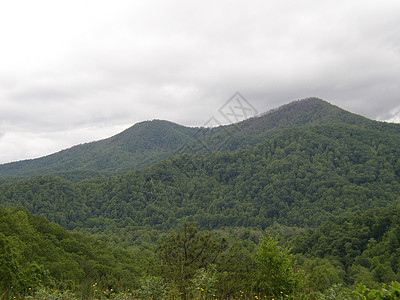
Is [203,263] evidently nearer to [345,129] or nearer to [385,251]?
[385,251]

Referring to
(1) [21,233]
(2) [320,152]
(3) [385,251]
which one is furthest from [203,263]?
(2) [320,152]

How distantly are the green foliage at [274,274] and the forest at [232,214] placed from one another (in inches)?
2.0

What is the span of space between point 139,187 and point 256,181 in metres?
59.9

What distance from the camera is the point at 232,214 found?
130 metres

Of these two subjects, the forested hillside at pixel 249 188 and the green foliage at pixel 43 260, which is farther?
the forested hillside at pixel 249 188

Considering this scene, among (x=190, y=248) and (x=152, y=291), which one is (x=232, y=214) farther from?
(x=152, y=291)

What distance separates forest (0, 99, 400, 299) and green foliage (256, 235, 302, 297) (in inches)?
2.0

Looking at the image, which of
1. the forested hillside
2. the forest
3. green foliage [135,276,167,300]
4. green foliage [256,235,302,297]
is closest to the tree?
the forest

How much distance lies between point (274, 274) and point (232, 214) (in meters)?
124

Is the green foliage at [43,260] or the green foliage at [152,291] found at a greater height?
the green foliage at [152,291]

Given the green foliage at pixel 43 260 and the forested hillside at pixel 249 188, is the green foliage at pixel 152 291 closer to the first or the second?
the green foliage at pixel 43 260

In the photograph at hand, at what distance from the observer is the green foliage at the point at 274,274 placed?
26.7ft

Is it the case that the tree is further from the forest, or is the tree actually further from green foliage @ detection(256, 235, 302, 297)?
green foliage @ detection(256, 235, 302, 297)

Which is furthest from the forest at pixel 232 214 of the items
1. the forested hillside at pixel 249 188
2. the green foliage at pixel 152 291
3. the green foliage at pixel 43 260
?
the forested hillside at pixel 249 188
